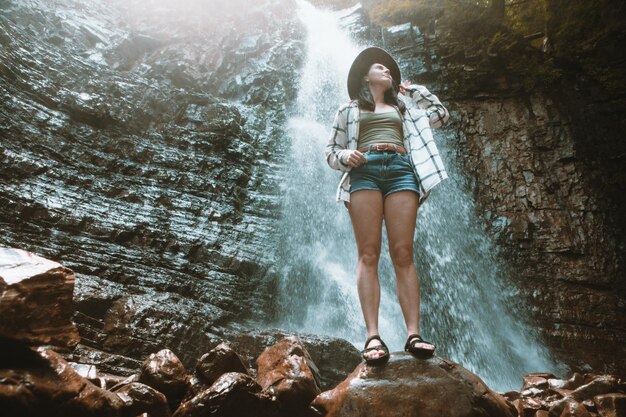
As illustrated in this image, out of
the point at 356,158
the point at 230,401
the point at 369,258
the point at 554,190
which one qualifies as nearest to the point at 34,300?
the point at 230,401

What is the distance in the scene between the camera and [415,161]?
9.55 ft

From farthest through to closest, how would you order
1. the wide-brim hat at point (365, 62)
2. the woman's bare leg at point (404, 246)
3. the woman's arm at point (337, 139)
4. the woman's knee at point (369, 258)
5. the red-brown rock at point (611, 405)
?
1. the wide-brim hat at point (365, 62)
2. the woman's arm at point (337, 139)
3. the red-brown rock at point (611, 405)
4. the woman's knee at point (369, 258)
5. the woman's bare leg at point (404, 246)

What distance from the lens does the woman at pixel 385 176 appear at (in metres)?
2.58

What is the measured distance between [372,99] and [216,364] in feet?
8.77

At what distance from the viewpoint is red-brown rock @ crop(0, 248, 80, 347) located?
1.97 metres

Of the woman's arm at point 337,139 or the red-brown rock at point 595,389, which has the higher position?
the woman's arm at point 337,139

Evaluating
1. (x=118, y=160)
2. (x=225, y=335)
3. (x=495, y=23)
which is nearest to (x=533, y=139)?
(x=495, y=23)

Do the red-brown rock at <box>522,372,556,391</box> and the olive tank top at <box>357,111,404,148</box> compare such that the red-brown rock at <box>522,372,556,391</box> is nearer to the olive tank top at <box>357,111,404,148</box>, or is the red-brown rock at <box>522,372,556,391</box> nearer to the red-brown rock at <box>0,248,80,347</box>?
the olive tank top at <box>357,111,404,148</box>

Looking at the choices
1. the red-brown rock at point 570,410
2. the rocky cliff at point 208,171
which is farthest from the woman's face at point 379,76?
the rocky cliff at point 208,171

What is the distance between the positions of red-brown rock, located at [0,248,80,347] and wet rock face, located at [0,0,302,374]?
8.20ft

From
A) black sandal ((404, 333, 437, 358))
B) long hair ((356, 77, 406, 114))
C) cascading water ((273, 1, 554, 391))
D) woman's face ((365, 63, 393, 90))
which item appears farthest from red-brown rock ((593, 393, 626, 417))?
woman's face ((365, 63, 393, 90))

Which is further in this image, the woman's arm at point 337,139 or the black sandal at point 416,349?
the woman's arm at point 337,139

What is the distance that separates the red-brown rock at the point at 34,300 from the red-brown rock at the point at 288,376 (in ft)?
4.77

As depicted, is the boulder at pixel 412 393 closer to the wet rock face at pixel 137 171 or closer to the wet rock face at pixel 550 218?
the wet rock face at pixel 137 171
